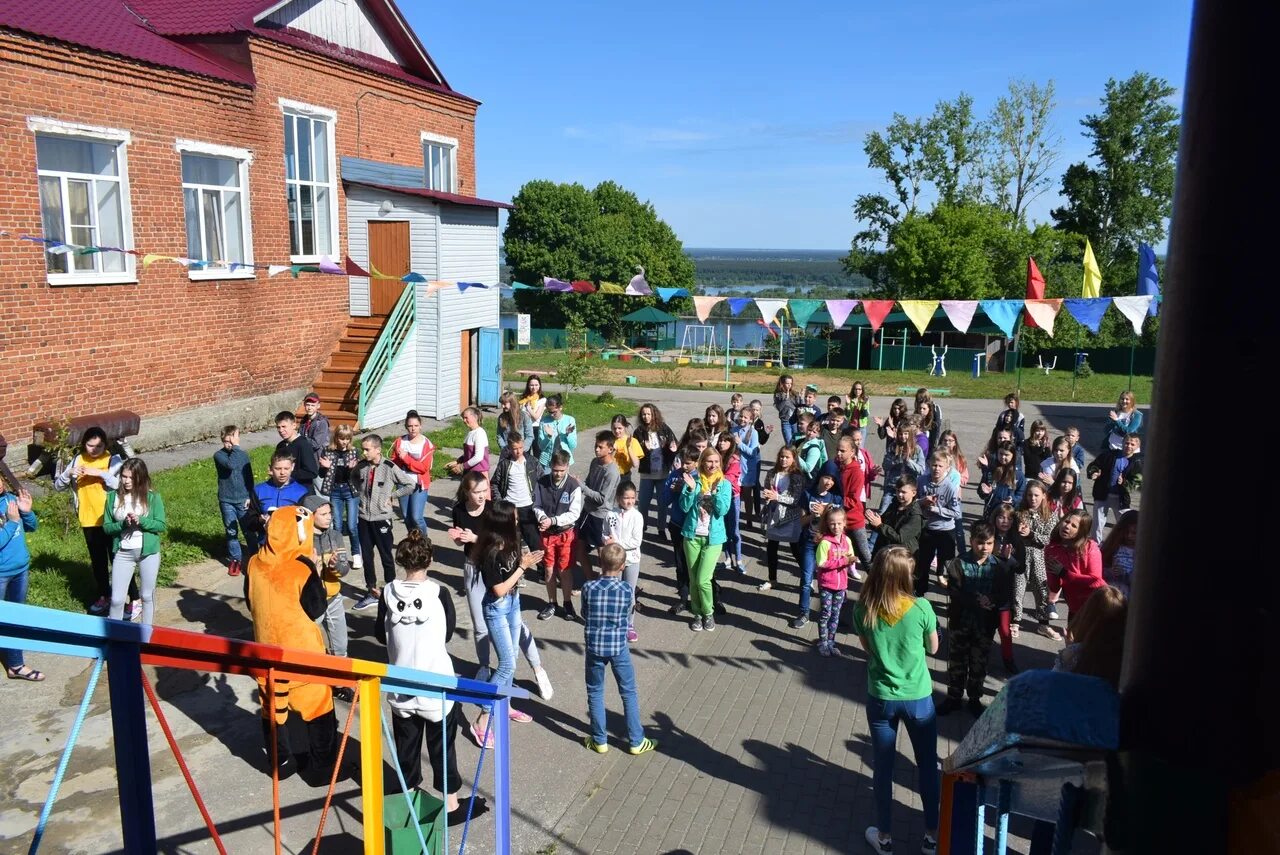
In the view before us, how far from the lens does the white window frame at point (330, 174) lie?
1834 cm

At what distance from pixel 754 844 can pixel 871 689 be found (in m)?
1.25

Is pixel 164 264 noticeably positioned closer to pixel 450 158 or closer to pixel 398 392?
pixel 398 392

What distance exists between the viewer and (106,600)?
356 inches

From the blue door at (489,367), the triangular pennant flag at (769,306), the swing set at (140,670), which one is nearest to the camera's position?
the swing set at (140,670)

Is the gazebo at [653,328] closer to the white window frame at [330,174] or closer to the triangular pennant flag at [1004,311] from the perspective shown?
the white window frame at [330,174]

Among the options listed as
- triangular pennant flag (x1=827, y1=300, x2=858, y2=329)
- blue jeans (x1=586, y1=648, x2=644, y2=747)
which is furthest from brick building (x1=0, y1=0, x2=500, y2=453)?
blue jeans (x1=586, y1=648, x2=644, y2=747)

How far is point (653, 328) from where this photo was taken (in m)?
61.1

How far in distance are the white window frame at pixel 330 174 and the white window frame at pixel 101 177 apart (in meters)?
3.73

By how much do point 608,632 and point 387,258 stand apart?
1525cm

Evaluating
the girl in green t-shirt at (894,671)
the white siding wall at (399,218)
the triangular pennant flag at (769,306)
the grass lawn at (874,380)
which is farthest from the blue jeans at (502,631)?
the grass lawn at (874,380)

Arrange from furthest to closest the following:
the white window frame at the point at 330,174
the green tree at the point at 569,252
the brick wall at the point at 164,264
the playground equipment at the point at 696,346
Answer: the green tree at the point at 569,252, the playground equipment at the point at 696,346, the white window frame at the point at 330,174, the brick wall at the point at 164,264

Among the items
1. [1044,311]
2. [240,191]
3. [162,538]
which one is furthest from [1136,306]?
[240,191]

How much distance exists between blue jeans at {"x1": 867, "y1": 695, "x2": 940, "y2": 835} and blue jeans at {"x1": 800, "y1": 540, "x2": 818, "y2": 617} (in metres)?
3.68

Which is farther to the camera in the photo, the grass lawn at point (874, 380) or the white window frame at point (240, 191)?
the grass lawn at point (874, 380)
